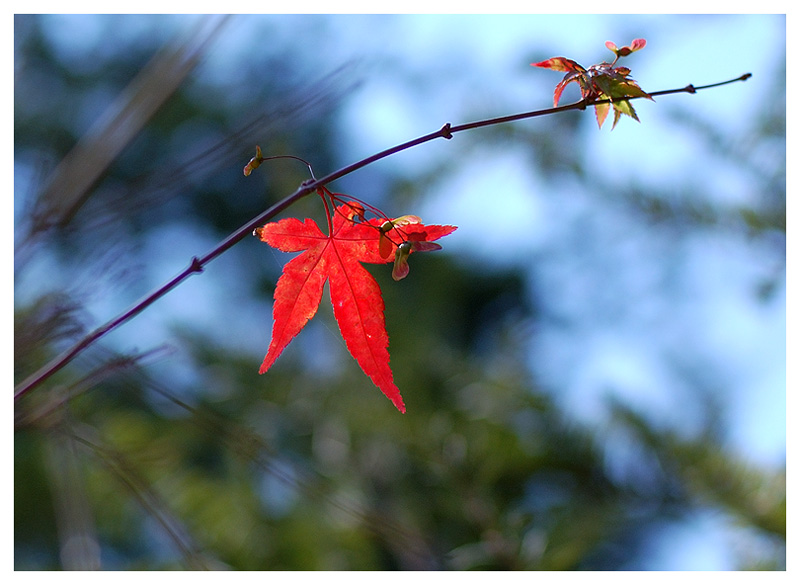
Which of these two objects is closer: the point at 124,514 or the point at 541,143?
the point at 541,143

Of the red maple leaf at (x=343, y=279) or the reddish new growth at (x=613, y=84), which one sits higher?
the reddish new growth at (x=613, y=84)

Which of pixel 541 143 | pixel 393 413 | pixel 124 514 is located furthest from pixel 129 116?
pixel 124 514

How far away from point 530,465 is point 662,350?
1.64 ft

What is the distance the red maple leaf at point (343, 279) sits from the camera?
0.23 metres

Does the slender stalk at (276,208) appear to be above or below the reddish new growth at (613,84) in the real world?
below

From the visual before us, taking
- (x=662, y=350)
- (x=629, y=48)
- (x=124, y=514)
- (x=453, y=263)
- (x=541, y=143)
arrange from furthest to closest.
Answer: (x=453, y=263), (x=124, y=514), (x=662, y=350), (x=541, y=143), (x=629, y=48)

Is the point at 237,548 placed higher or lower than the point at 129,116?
higher

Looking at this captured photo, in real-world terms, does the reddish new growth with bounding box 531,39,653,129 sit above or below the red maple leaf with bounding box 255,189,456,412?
above

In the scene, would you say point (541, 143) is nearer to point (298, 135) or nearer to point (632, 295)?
point (632, 295)

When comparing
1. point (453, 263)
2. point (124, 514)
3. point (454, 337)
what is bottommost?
point (124, 514)

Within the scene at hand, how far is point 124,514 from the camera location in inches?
75.9

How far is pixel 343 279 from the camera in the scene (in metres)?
0.25

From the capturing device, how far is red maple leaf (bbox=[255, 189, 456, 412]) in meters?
0.23

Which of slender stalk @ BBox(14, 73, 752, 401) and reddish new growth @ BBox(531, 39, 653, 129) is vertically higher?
reddish new growth @ BBox(531, 39, 653, 129)
